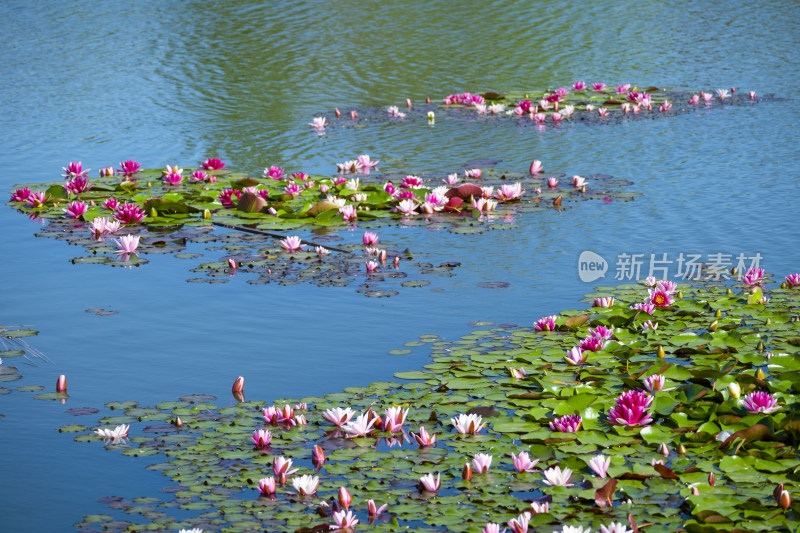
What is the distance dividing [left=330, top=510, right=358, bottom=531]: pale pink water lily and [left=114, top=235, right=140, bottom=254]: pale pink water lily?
456cm

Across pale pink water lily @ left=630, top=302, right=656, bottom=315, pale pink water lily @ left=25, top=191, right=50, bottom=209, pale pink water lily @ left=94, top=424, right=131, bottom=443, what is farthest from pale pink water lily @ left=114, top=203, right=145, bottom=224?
pale pink water lily @ left=630, top=302, right=656, bottom=315

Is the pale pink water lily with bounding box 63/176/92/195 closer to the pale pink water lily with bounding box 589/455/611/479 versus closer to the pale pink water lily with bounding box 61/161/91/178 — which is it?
the pale pink water lily with bounding box 61/161/91/178

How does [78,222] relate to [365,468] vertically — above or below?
above

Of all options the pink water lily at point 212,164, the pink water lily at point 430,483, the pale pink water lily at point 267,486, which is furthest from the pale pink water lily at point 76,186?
the pink water lily at point 430,483

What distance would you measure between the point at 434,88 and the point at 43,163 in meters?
6.74

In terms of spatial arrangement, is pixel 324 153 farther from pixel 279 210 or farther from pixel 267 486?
pixel 267 486

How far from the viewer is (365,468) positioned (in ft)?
14.1

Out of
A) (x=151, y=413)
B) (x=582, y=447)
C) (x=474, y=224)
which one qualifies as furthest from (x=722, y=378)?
(x=474, y=224)

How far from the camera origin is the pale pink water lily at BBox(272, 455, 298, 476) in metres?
4.13

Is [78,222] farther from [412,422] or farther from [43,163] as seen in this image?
[412,422]

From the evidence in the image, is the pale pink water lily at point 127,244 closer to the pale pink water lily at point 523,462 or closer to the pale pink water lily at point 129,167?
the pale pink water lily at point 129,167

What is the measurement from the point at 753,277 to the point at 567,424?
8.87 ft

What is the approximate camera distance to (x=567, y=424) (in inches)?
181

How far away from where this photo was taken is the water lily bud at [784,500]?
375 cm
